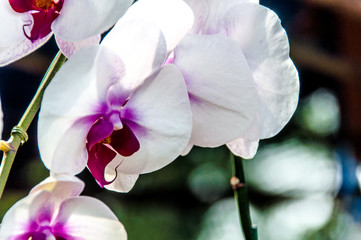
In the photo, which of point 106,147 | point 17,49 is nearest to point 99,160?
point 106,147

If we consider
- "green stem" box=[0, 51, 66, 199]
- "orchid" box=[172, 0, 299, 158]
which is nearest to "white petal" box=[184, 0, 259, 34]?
"orchid" box=[172, 0, 299, 158]

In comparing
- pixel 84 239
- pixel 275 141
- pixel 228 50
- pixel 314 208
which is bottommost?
pixel 314 208

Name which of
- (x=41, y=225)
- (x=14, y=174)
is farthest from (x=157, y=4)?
(x=14, y=174)

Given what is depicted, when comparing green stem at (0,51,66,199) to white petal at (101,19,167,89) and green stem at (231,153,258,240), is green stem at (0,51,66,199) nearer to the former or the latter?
white petal at (101,19,167,89)

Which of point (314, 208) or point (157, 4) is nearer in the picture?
point (157, 4)

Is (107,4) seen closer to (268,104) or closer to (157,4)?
(157,4)

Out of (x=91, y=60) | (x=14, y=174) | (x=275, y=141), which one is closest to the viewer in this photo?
(x=91, y=60)
